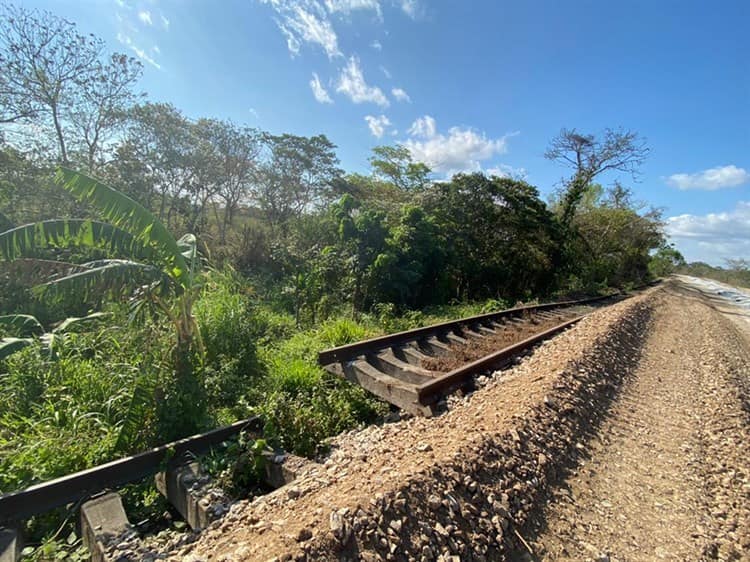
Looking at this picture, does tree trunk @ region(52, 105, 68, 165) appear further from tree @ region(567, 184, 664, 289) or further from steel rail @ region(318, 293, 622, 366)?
tree @ region(567, 184, 664, 289)

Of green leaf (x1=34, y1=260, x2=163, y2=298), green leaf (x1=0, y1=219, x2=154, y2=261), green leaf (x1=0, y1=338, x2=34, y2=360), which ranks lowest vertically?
green leaf (x1=0, y1=338, x2=34, y2=360)

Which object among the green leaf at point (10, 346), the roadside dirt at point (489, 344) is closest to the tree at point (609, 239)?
the roadside dirt at point (489, 344)

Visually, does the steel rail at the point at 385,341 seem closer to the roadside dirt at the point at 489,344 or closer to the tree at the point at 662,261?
the roadside dirt at the point at 489,344

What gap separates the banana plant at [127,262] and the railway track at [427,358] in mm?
1702

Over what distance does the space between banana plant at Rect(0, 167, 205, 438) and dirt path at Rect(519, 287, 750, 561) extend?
3.57 m

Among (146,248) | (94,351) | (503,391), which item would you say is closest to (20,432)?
(94,351)

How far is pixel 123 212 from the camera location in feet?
12.5

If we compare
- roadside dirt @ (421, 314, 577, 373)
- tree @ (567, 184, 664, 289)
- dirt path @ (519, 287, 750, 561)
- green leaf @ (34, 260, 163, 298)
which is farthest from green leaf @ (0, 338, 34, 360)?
tree @ (567, 184, 664, 289)

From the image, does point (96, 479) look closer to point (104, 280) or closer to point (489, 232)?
point (104, 280)

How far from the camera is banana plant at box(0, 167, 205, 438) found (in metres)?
3.37

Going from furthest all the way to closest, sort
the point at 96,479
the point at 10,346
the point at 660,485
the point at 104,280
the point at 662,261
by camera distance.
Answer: the point at 662,261
the point at 10,346
the point at 104,280
the point at 660,485
the point at 96,479

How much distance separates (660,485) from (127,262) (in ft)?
18.3

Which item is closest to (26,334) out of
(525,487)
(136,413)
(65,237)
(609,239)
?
(65,237)

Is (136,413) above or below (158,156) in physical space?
below
